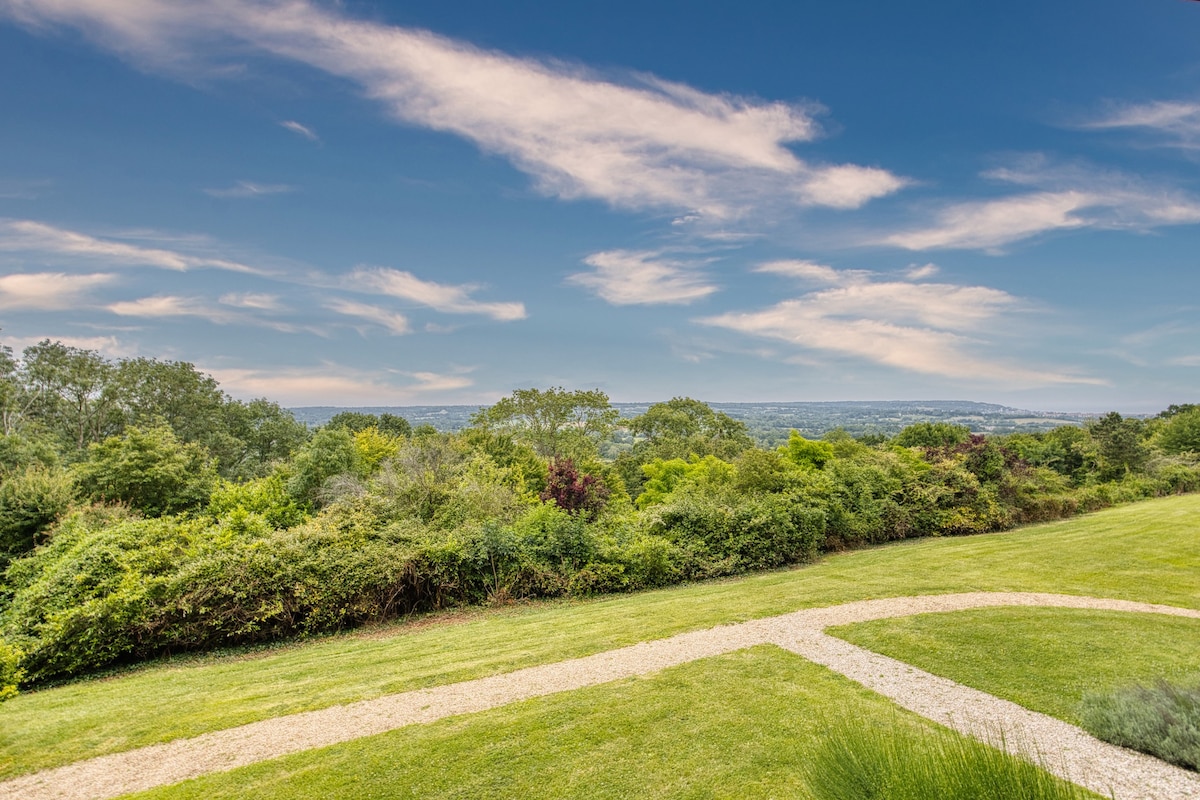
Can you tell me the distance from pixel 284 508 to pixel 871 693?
21365 millimetres

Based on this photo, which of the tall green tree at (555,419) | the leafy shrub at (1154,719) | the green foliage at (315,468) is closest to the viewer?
the leafy shrub at (1154,719)

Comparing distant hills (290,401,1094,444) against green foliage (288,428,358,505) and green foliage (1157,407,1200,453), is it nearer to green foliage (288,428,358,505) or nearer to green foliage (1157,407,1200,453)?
green foliage (1157,407,1200,453)

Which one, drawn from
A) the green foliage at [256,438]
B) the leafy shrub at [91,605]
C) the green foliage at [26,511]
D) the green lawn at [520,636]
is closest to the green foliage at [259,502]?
the green foliage at [26,511]

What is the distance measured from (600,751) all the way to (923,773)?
388cm

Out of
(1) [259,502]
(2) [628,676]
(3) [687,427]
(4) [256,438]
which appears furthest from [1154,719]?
(4) [256,438]

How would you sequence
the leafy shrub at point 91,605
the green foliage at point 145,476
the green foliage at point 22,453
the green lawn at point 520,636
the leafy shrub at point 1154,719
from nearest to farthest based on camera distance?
the leafy shrub at point 1154,719 → the green lawn at point 520,636 → the leafy shrub at point 91,605 → the green foliage at point 145,476 → the green foliage at point 22,453

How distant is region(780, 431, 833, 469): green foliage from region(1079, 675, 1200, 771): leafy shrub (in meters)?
15.8

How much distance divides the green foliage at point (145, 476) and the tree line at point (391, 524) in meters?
0.08

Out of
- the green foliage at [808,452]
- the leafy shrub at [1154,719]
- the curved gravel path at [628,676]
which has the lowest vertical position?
the curved gravel path at [628,676]

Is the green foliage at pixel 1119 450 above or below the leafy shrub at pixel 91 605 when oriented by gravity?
above

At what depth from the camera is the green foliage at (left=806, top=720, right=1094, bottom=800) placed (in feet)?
5.53

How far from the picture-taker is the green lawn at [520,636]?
6.18 meters

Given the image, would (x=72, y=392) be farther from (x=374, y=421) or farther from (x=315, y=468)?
(x=315, y=468)

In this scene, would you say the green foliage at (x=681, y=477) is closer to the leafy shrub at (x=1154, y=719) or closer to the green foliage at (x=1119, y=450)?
the leafy shrub at (x=1154, y=719)
